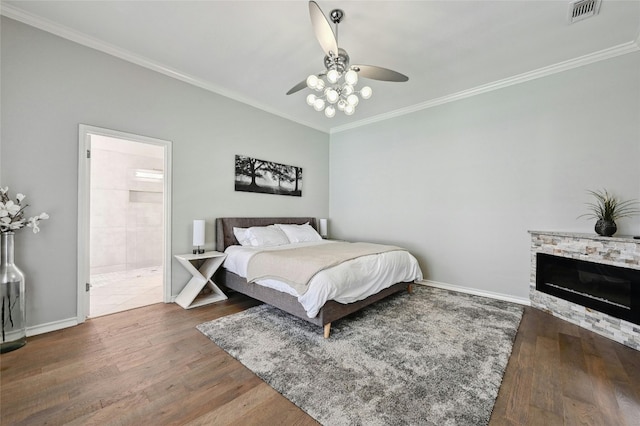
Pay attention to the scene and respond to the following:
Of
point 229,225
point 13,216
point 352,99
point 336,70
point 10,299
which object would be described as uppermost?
point 336,70

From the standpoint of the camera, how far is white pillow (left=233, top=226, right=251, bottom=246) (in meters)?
3.83

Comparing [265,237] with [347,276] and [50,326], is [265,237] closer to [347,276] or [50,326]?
[347,276]

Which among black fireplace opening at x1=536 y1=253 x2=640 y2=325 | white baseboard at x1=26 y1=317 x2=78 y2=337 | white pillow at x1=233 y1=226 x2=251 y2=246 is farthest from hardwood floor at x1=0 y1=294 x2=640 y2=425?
white pillow at x1=233 y1=226 x2=251 y2=246

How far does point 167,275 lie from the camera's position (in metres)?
3.42

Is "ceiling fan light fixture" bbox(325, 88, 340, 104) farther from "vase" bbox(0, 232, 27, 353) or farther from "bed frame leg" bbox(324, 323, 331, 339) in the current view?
"vase" bbox(0, 232, 27, 353)

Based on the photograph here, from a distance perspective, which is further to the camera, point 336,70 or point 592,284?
point 592,284

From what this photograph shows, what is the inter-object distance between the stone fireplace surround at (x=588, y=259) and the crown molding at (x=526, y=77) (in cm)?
206

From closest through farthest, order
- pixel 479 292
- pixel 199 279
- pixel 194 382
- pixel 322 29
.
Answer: pixel 194 382 < pixel 322 29 < pixel 199 279 < pixel 479 292

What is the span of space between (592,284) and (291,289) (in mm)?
3263

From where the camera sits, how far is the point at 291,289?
2631mm

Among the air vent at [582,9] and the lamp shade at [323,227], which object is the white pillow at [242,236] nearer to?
the lamp shade at [323,227]

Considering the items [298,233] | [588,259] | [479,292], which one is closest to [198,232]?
[298,233]

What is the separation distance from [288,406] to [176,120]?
3559mm

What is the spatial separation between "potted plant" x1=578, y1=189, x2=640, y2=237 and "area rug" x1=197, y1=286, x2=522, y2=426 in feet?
4.22
